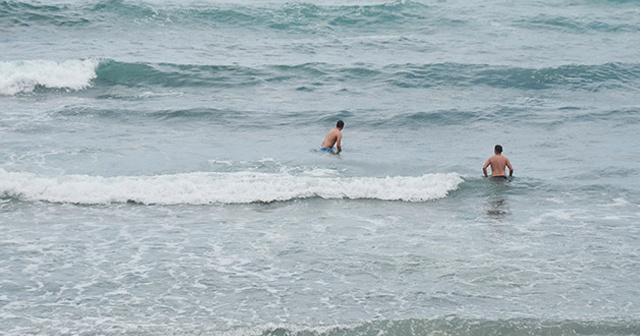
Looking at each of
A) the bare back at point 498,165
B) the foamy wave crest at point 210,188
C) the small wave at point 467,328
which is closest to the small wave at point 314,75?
the bare back at point 498,165

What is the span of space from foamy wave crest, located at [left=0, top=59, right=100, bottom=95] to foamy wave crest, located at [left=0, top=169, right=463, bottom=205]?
332 inches

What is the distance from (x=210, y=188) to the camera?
15602 mm

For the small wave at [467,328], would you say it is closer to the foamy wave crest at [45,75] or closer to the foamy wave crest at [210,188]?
the foamy wave crest at [210,188]

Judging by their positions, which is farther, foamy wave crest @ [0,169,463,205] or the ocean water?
foamy wave crest @ [0,169,463,205]

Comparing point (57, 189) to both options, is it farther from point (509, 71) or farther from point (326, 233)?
point (509, 71)

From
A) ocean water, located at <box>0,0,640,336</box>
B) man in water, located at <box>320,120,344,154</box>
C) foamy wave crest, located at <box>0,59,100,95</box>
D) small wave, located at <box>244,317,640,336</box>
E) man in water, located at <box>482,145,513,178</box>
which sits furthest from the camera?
foamy wave crest, located at <box>0,59,100,95</box>

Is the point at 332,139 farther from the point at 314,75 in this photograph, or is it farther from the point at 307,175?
the point at 314,75

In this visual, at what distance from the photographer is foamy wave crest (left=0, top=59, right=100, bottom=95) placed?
77.4 ft

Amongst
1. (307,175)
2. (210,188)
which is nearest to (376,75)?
(307,175)

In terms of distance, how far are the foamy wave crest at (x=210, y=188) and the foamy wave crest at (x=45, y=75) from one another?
8.43 metres

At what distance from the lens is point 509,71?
26641 mm

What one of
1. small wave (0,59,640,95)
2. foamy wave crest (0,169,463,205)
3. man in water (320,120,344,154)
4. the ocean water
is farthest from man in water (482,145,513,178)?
small wave (0,59,640,95)

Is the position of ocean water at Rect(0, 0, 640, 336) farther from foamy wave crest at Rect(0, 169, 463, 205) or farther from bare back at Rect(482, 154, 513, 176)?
bare back at Rect(482, 154, 513, 176)

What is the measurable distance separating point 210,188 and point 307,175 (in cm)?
215
